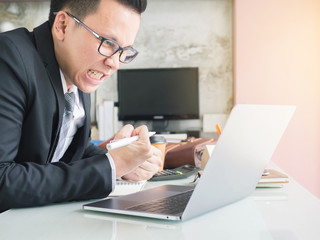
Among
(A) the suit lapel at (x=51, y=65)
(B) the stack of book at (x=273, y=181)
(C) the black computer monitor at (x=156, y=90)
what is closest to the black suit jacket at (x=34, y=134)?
(A) the suit lapel at (x=51, y=65)

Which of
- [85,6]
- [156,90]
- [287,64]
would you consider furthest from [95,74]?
[287,64]

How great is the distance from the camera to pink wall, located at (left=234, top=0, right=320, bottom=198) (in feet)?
13.0

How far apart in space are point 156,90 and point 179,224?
3.37m

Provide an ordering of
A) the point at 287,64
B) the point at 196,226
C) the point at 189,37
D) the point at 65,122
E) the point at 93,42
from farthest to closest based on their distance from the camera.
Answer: the point at 189,37 < the point at 287,64 < the point at 65,122 < the point at 93,42 < the point at 196,226

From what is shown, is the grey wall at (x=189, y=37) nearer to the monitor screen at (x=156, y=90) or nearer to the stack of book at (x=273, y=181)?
the monitor screen at (x=156, y=90)

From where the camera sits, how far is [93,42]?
115 cm

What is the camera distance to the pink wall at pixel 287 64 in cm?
398

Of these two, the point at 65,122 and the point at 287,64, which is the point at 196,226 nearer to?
the point at 65,122

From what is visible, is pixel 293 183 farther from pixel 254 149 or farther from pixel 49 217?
pixel 49 217

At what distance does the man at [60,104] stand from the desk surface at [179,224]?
0.06 m

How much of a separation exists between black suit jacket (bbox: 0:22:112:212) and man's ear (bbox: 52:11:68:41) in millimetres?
29

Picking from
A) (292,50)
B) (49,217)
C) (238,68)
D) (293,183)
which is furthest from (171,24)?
(49,217)

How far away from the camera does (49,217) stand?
805mm

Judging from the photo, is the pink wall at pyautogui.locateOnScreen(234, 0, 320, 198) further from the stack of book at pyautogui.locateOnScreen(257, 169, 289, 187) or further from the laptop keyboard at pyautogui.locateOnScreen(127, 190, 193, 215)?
the laptop keyboard at pyautogui.locateOnScreen(127, 190, 193, 215)
